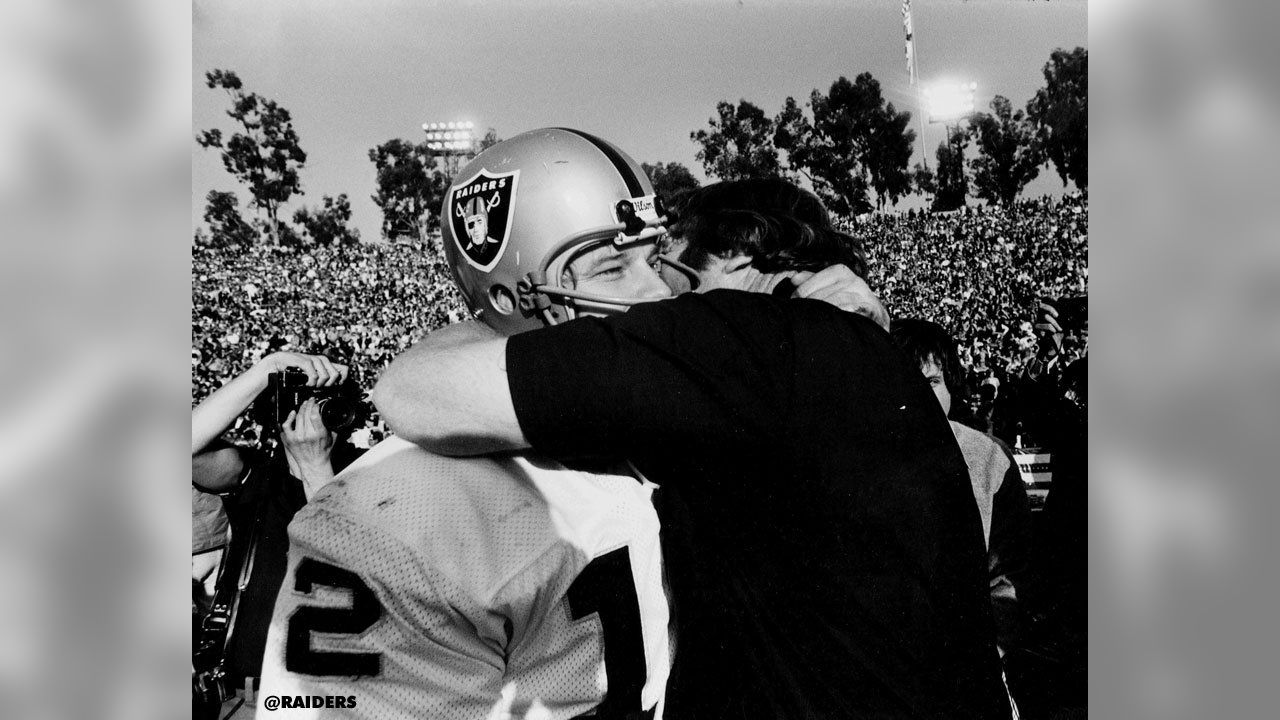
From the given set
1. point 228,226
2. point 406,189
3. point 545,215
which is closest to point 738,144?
point 228,226

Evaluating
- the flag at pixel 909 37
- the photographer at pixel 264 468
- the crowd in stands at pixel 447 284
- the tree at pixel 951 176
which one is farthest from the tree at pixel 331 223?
the photographer at pixel 264 468

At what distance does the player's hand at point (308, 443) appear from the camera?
272cm

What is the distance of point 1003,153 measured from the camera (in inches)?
1022

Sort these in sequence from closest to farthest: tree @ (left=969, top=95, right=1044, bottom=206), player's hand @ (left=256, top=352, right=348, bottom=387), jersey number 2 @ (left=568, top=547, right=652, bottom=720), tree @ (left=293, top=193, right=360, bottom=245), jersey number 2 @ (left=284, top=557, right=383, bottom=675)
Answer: jersey number 2 @ (left=284, top=557, right=383, bottom=675), jersey number 2 @ (left=568, top=547, right=652, bottom=720), player's hand @ (left=256, top=352, right=348, bottom=387), tree @ (left=293, top=193, right=360, bottom=245), tree @ (left=969, top=95, right=1044, bottom=206)

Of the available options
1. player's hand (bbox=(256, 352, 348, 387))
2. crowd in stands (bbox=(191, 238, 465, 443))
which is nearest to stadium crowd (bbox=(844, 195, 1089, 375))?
crowd in stands (bbox=(191, 238, 465, 443))

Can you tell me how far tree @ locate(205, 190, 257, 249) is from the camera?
1248 cm

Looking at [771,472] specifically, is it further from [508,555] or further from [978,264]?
[978,264]

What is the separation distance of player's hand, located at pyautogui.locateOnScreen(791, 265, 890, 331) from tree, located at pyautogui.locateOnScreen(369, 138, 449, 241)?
885 inches

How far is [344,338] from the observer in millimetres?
16688

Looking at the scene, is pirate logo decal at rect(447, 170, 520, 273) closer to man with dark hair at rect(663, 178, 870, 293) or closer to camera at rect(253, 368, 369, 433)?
man with dark hair at rect(663, 178, 870, 293)

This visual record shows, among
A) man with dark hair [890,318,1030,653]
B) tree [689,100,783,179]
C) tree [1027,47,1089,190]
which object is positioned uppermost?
tree [1027,47,1089,190]

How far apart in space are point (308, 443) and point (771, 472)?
196 cm

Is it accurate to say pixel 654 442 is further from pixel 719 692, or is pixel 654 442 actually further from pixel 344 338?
pixel 344 338
